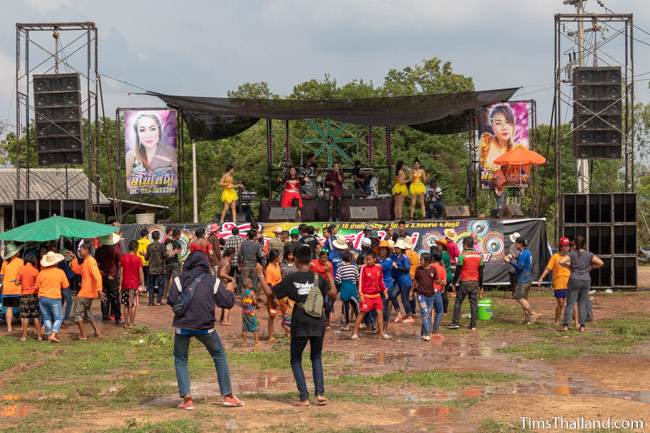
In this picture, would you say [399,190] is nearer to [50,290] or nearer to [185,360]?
[50,290]

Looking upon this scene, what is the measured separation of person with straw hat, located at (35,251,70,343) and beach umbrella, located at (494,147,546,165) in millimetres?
14301

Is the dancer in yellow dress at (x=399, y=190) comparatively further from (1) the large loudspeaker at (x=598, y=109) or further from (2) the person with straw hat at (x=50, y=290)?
(2) the person with straw hat at (x=50, y=290)

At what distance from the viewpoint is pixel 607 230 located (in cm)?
2411

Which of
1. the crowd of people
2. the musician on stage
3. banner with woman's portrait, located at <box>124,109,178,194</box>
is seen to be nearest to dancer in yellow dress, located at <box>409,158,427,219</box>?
the musician on stage

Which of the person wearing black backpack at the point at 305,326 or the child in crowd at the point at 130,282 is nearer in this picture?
the person wearing black backpack at the point at 305,326

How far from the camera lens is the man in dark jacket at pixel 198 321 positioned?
404 inches

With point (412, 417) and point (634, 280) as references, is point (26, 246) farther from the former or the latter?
point (634, 280)

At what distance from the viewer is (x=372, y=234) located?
20.2 m

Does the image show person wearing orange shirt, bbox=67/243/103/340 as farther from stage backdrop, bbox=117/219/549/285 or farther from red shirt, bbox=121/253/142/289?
stage backdrop, bbox=117/219/549/285

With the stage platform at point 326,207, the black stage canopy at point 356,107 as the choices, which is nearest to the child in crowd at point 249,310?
the black stage canopy at point 356,107

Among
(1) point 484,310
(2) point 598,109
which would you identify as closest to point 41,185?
(2) point 598,109

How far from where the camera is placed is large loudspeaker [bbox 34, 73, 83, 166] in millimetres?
24891

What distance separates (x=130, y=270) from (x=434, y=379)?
734 centimetres

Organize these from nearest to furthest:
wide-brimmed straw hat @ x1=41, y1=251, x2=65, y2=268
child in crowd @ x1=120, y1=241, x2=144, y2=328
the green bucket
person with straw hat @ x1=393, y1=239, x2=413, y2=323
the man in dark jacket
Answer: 1. the man in dark jacket
2. wide-brimmed straw hat @ x1=41, y1=251, x2=65, y2=268
3. child in crowd @ x1=120, y1=241, x2=144, y2=328
4. person with straw hat @ x1=393, y1=239, x2=413, y2=323
5. the green bucket
